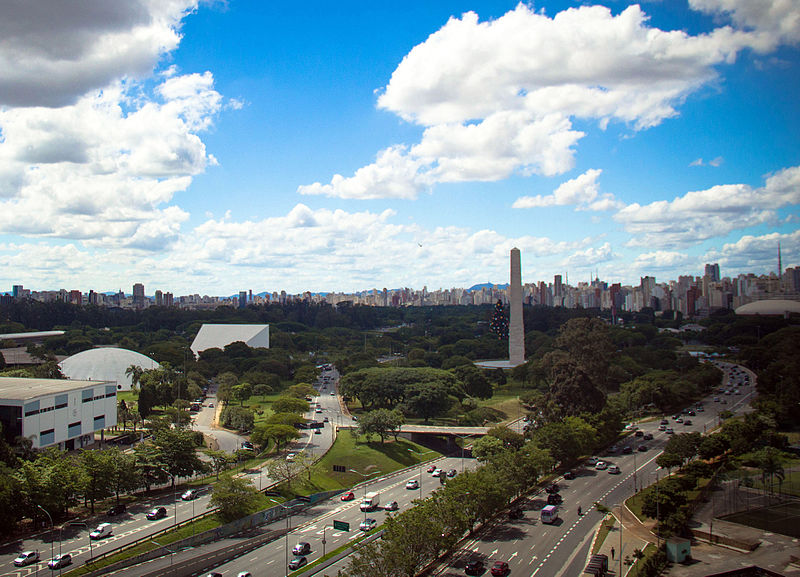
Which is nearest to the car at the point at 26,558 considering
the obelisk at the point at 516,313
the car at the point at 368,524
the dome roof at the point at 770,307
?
the car at the point at 368,524

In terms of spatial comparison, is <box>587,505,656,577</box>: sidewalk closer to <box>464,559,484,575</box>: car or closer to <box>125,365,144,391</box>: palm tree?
<box>464,559,484,575</box>: car

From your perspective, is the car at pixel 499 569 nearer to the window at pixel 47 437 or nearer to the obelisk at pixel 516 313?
the window at pixel 47 437

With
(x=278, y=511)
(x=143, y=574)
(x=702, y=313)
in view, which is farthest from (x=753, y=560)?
(x=702, y=313)

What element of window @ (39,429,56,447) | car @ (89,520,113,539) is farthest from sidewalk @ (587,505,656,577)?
window @ (39,429,56,447)

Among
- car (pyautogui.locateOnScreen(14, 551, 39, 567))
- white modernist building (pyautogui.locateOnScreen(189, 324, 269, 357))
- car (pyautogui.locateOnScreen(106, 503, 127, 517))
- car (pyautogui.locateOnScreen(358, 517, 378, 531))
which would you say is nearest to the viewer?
car (pyautogui.locateOnScreen(14, 551, 39, 567))

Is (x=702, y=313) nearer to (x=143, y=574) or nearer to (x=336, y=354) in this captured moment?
(x=336, y=354)

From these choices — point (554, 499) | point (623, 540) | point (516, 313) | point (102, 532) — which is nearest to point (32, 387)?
point (102, 532)
